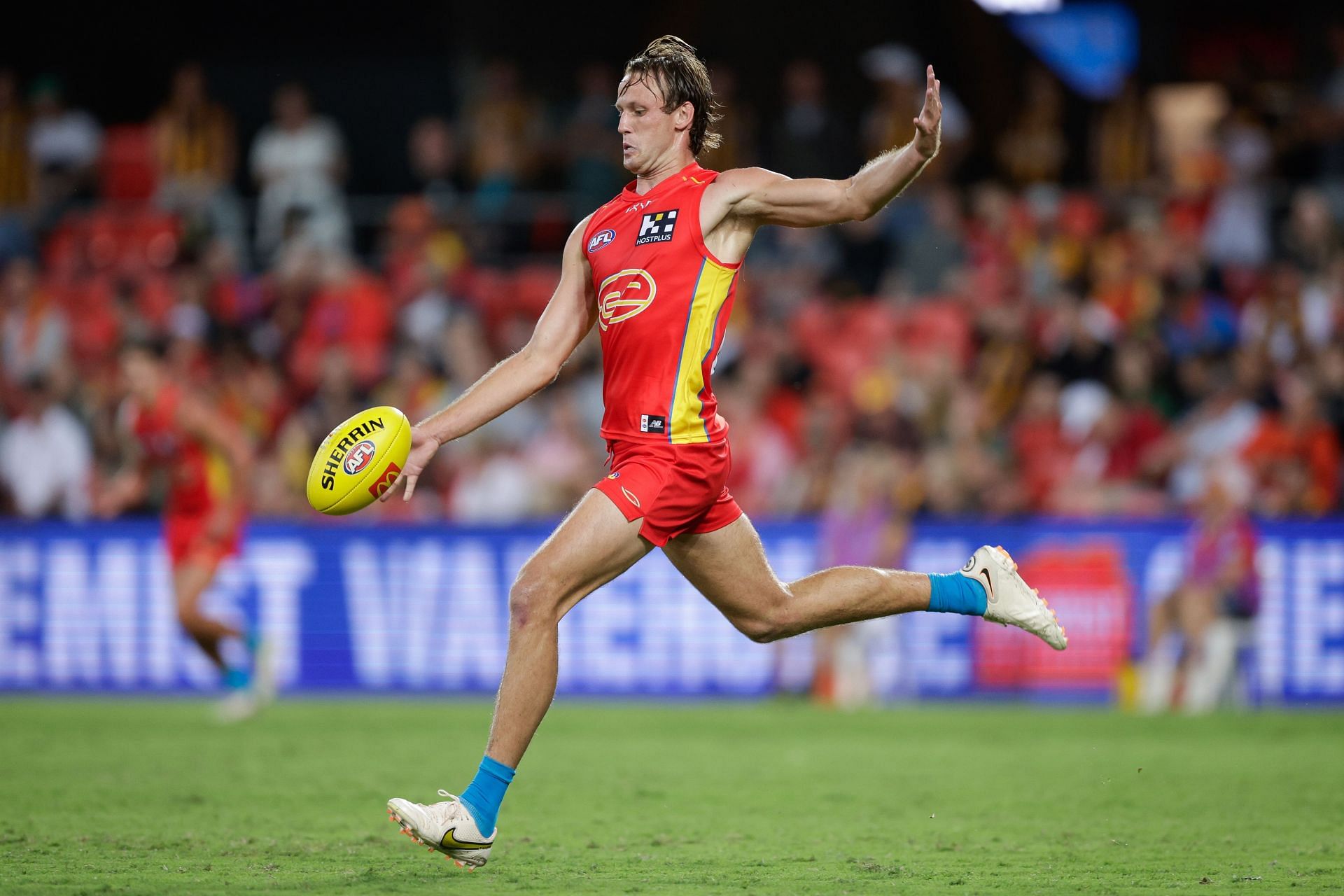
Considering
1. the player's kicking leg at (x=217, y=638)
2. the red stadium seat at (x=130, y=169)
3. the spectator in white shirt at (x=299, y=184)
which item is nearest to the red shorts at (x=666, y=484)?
the player's kicking leg at (x=217, y=638)

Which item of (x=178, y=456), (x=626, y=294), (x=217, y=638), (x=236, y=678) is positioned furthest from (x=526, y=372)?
(x=236, y=678)

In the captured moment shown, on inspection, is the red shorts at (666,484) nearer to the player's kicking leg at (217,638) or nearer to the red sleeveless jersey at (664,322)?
the red sleeveless jersey at (664,322)

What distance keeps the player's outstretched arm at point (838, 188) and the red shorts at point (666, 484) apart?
3.04 ft

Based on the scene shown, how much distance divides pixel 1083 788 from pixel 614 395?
398 centimetres

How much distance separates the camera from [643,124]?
6793 millimetres

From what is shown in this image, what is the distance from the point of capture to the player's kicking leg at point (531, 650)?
6109 mm

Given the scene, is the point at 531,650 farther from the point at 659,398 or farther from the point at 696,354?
the point at 696,354

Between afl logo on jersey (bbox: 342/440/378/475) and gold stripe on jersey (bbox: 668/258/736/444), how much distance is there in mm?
1132

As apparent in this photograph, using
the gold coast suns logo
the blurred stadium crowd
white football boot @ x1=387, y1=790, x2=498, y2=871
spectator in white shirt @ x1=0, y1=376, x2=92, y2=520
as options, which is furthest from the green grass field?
spectator in white shirt @ x1=0, y1=376, x2=92, y2=520

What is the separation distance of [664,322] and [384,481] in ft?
4.01

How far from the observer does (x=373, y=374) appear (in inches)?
714

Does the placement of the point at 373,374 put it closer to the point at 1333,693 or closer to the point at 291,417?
the point at 291,417

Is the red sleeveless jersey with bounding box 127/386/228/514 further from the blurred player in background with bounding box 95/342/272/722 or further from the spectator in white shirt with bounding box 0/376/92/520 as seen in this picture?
the spectator in white shirt with bounding box 0/376/92/520

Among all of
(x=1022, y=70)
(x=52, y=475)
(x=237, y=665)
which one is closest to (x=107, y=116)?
(x=52, y=475)
